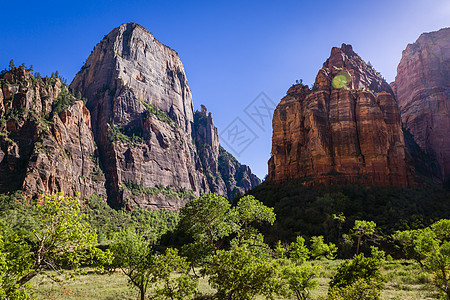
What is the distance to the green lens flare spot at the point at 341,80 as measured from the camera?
86.7 meters

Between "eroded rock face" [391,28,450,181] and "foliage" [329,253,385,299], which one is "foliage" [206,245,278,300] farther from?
"eroded rock face" [391,28,450,181]

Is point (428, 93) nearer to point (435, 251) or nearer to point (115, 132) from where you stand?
point (435, 251)

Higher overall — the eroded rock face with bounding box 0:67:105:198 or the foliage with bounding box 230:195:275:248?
the eroded rock face with bounding box 0:67:105:198

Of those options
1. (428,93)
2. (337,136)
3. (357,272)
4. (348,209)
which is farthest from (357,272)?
(428,93)

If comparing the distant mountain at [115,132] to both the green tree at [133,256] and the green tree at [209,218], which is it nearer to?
the green tree at [133,256]

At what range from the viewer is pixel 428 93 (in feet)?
354

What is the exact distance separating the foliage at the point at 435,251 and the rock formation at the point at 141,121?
9568cm

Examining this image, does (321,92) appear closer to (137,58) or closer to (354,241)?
(354,241)

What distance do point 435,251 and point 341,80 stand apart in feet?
260

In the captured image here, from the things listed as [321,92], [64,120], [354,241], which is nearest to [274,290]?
[354,241]

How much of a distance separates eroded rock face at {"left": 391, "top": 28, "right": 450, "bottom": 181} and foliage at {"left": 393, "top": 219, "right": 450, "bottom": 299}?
79423 millimetres

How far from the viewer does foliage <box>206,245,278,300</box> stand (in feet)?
37.6

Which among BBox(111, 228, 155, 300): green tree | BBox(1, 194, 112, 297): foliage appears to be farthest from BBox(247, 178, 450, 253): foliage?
BBox(1, 194, 112, 297): foliage

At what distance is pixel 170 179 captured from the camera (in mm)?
131625
